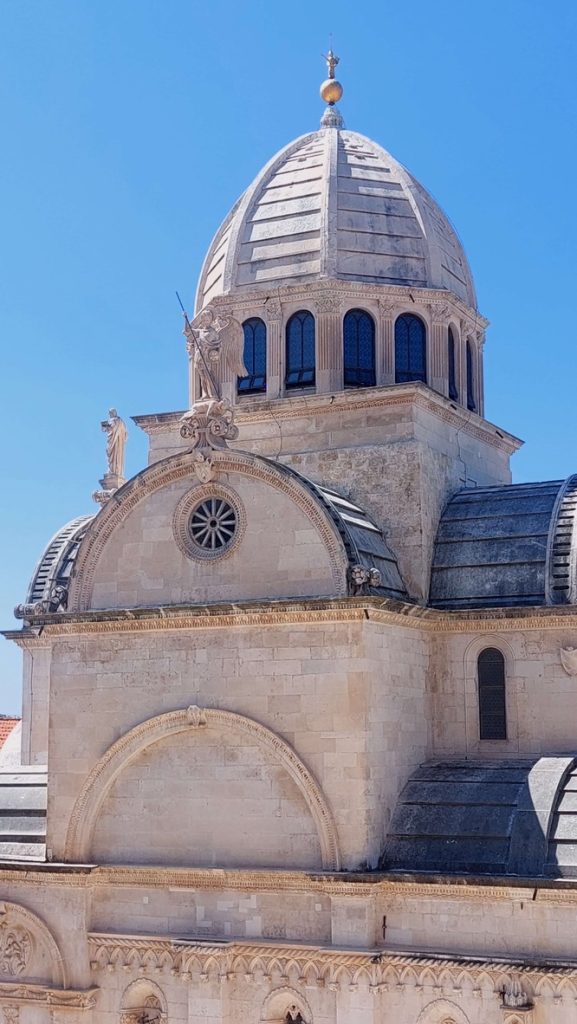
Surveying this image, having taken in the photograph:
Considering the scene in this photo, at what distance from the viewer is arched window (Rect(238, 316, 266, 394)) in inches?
1123

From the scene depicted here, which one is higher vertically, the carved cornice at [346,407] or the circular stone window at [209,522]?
the carved cornice at [346,407]

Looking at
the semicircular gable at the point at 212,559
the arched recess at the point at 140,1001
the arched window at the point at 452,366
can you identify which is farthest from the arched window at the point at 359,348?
the arched recess at the point at 140,1001

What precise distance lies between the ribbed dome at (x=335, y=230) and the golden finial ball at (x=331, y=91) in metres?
1.64

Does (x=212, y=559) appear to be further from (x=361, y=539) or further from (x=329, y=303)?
(x=329, y=303)

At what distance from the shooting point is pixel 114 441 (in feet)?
105

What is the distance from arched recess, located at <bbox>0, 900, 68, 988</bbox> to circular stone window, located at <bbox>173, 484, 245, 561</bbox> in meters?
7.32

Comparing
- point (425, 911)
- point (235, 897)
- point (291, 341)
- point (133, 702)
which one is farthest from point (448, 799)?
point (291, 341)

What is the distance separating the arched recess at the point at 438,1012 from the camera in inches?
822

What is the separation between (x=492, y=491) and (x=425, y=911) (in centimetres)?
895

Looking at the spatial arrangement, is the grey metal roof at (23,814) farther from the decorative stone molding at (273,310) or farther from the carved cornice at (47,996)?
the decorative stone molding at (273,310)

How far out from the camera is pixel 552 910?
808 inches

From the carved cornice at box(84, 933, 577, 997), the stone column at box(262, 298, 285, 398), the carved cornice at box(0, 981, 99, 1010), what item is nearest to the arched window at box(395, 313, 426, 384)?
the stone column at box(262, 298, 285, 398)

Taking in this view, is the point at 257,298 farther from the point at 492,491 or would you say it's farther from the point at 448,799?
the point at 448,799

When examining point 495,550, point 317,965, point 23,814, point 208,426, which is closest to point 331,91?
point 208,426
